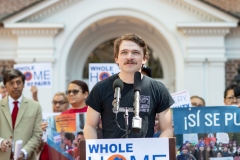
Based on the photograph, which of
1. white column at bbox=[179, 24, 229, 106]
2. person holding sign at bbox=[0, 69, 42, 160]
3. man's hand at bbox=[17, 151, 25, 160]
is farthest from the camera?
white column at bbox=[179, 24, 229, 106]

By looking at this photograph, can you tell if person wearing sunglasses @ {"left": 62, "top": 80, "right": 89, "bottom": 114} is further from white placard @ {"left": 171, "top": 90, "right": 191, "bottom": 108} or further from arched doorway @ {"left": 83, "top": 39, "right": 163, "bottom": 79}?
arched doorway @ {"left": 83, "top": 39, "right": 163, "bottom": 79}

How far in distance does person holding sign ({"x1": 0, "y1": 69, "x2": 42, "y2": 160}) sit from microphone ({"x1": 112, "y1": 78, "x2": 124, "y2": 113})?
9.71 feet

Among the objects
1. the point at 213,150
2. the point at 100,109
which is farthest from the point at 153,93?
the point at 213,150

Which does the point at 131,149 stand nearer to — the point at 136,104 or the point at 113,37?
the point at 136,104

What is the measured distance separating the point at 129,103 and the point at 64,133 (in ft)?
9.08

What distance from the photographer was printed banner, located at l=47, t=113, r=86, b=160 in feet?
23.5

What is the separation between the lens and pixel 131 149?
14.8ft

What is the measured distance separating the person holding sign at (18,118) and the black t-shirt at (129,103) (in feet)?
8.90

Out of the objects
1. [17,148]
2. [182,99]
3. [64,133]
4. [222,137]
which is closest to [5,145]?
[17,148]

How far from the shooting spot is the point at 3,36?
1730 centimetres

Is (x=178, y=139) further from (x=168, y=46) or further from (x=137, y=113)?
(x=168, y=46)

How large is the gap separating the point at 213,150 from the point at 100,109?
245cm

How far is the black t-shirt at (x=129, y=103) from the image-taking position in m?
4.70

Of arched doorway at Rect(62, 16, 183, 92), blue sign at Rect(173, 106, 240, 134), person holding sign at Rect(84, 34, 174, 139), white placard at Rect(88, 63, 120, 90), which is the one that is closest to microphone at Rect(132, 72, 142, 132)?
person holding sign at Rect(84, 34, 174, 139)
